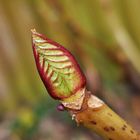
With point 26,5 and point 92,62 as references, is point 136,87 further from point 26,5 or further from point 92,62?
point 26,5

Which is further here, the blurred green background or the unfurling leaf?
the blurred green background

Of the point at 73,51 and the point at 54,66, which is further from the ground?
the point at 54,66

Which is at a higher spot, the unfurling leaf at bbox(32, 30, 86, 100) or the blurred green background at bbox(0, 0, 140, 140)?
the unfurling leaf at bbox(32, 30, 86, 100)

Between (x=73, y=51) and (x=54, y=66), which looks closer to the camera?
(x=54, y=66)
